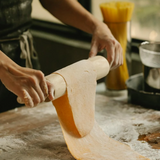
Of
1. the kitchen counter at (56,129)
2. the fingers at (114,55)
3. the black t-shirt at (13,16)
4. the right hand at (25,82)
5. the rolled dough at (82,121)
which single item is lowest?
the kitchen counter at (56,129)

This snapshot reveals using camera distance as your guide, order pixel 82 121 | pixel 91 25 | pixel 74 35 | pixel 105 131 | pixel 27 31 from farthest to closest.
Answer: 1. pixel 74 35
2. pixel 27 31
3. pixel 91 25
4. pixel 105 131
5. pixel 82 121

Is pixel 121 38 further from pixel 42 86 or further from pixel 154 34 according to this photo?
pixel 42 86

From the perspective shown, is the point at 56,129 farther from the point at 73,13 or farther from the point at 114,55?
the point at 73,13

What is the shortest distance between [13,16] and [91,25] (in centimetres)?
37

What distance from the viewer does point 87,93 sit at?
3.50 feet

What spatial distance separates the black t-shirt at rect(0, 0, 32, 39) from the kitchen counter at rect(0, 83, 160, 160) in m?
0.38

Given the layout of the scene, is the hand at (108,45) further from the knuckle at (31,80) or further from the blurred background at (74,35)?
the blurred background at (74,35)

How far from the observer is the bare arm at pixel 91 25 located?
4.09 feet

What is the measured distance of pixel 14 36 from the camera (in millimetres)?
1421

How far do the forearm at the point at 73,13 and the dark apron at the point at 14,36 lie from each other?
126mm

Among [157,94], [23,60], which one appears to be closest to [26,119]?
[23,60]

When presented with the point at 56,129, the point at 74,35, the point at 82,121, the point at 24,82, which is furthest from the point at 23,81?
the point at 74,35

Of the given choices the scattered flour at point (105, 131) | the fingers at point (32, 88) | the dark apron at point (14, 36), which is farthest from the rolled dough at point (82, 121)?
the dark apron at point (14, 36)

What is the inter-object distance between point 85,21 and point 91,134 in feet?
1.76
